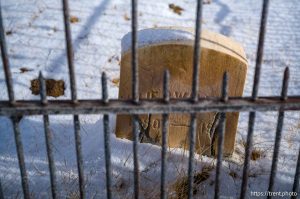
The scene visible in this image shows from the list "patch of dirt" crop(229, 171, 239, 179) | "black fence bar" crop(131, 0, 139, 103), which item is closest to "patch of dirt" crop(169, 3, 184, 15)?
"patch of dirt" crop(229, 171, 239, 179)

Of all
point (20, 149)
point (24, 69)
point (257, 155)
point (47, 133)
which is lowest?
point (257, 155)

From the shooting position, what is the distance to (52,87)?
5027mm

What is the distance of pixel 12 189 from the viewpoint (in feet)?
10.6

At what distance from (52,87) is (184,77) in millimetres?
2098

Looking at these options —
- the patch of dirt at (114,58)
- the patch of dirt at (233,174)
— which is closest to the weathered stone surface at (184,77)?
the patch of dirt at (233,174)

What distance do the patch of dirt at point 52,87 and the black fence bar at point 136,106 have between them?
2.77 m

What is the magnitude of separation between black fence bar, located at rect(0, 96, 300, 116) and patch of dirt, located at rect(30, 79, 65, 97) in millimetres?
2771

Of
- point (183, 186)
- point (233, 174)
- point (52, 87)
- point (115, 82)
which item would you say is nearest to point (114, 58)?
point (115, 82)

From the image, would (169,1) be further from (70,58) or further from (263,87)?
(70,58)

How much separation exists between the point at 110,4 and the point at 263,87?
304cm

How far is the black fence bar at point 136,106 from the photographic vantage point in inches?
84.2

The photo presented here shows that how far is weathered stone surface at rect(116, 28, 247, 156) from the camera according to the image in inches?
136

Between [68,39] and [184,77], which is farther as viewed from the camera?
[184,77]

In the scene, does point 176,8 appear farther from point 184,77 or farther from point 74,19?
point 184,77
